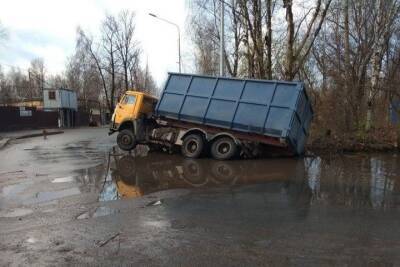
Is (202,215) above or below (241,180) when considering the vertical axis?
above

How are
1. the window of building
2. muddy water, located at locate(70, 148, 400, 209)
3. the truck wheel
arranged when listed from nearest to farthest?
muddy water, located at locate(70, 148, 400, 209) → the truck wheel → the window of building

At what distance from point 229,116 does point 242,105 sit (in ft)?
1.90

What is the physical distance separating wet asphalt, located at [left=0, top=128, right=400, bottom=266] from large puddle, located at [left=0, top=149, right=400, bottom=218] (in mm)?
26

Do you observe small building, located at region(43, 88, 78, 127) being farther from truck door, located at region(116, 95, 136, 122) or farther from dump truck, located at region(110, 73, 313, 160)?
dump truck, located at region(110, 73, 313, 160)

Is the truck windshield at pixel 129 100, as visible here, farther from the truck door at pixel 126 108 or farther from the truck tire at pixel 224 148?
the truck tire at pixel 224 148

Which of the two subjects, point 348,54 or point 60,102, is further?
point 60,102

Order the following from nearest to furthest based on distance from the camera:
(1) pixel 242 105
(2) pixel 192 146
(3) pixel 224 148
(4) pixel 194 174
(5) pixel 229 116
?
1. (4) pixel 194 174
2. (1) pixel 242 105
3. (5) pixel 229 116
4. (3) pixel 224 148
5. (2) pixel 192 146

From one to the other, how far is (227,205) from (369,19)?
15967 mm

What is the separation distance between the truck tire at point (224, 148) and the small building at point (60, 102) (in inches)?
1503

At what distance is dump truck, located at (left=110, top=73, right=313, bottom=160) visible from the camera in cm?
1538

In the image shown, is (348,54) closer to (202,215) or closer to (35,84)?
(202,215)

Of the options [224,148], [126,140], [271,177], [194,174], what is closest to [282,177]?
[271,177]

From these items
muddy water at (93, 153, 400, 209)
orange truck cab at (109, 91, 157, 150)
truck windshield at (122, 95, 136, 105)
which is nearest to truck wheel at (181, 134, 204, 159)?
muddy water at (93, 153, 400, 209)

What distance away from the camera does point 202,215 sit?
7559 mm
